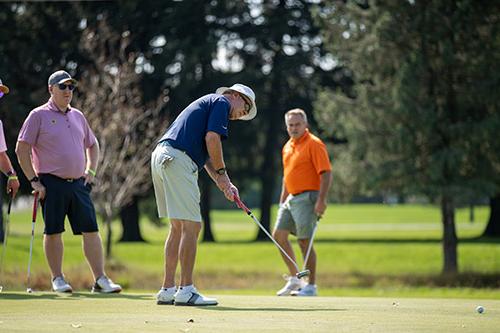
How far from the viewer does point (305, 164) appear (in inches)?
525

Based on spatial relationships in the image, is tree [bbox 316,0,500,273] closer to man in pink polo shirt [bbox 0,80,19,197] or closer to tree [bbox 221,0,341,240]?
tree [bbox 221,0,341,240]

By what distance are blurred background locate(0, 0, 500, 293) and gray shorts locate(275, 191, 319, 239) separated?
671 centimetres

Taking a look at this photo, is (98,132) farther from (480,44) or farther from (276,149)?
(276,149)

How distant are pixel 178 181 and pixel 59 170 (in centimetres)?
227

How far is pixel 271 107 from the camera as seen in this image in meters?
39.1

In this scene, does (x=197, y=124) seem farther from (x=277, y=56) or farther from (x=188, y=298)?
(x=277, y=56)

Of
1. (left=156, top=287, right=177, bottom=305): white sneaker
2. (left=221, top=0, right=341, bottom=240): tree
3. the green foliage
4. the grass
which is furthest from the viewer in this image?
(left=221, top=0, right=341, bottom=240): tree

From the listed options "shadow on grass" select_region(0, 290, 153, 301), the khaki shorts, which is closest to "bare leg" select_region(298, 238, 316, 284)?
"shadow on grass" select_region(0, 290, 153, 301)

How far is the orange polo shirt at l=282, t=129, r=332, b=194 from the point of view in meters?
13.2

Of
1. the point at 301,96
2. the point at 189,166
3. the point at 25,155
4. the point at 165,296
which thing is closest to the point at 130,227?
the point at 301,96

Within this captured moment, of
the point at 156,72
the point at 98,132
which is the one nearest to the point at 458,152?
the point at 98,132

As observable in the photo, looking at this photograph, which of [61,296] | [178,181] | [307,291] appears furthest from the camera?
[307,291]

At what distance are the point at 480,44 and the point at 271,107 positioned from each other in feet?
49.7

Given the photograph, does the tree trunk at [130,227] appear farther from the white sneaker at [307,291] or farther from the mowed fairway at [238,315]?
the mowed fairway at [238,315]
